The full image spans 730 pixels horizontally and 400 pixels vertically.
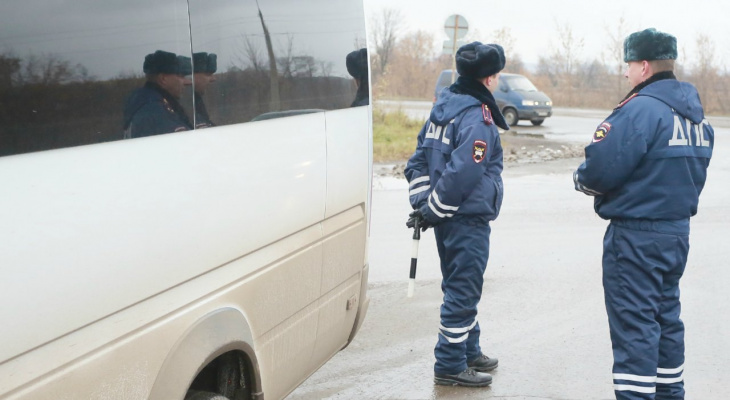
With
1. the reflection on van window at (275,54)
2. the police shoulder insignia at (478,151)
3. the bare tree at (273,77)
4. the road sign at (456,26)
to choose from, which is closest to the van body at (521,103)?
the road sign at (456,26)

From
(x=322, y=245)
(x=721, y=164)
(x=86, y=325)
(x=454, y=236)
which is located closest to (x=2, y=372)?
(x=86, y=325)

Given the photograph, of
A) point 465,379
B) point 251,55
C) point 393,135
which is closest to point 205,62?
point 251,55

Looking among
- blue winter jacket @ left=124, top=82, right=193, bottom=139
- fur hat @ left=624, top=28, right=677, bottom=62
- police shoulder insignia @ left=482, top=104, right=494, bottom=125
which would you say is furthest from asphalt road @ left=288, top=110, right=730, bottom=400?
blue winter jacket @ left=124, top=82, right=193, bottom=139

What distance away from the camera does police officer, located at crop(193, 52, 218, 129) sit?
2.82 m

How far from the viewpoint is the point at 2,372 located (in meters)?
2.06

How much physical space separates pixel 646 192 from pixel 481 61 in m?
1.18

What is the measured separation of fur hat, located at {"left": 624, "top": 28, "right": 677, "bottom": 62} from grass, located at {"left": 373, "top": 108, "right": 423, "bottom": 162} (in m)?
12.7

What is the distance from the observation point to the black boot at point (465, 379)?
5180 mm

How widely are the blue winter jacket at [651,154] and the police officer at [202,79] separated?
217cm

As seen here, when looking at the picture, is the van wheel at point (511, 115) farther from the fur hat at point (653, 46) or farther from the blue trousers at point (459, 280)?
the fur hat at point (653, 46)

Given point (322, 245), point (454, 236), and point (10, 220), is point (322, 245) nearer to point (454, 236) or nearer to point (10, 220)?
point (454, 236)

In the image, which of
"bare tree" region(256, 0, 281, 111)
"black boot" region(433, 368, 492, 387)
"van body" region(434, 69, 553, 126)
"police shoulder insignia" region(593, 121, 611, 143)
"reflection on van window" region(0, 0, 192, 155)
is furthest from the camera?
"van body" region(434, 69, 553, 126)

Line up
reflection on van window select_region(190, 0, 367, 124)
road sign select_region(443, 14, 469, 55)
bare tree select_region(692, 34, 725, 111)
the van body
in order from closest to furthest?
reflection on van window select_region(190, 0, 367, 124)
road sign select_region(443, 14, 469, 55)
the van body
bare tree select_region(692, 34, 725, 111)

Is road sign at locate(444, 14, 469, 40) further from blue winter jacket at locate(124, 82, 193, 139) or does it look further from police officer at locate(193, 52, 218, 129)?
blue winter jacket at locate(124, 82, 193, 139)
